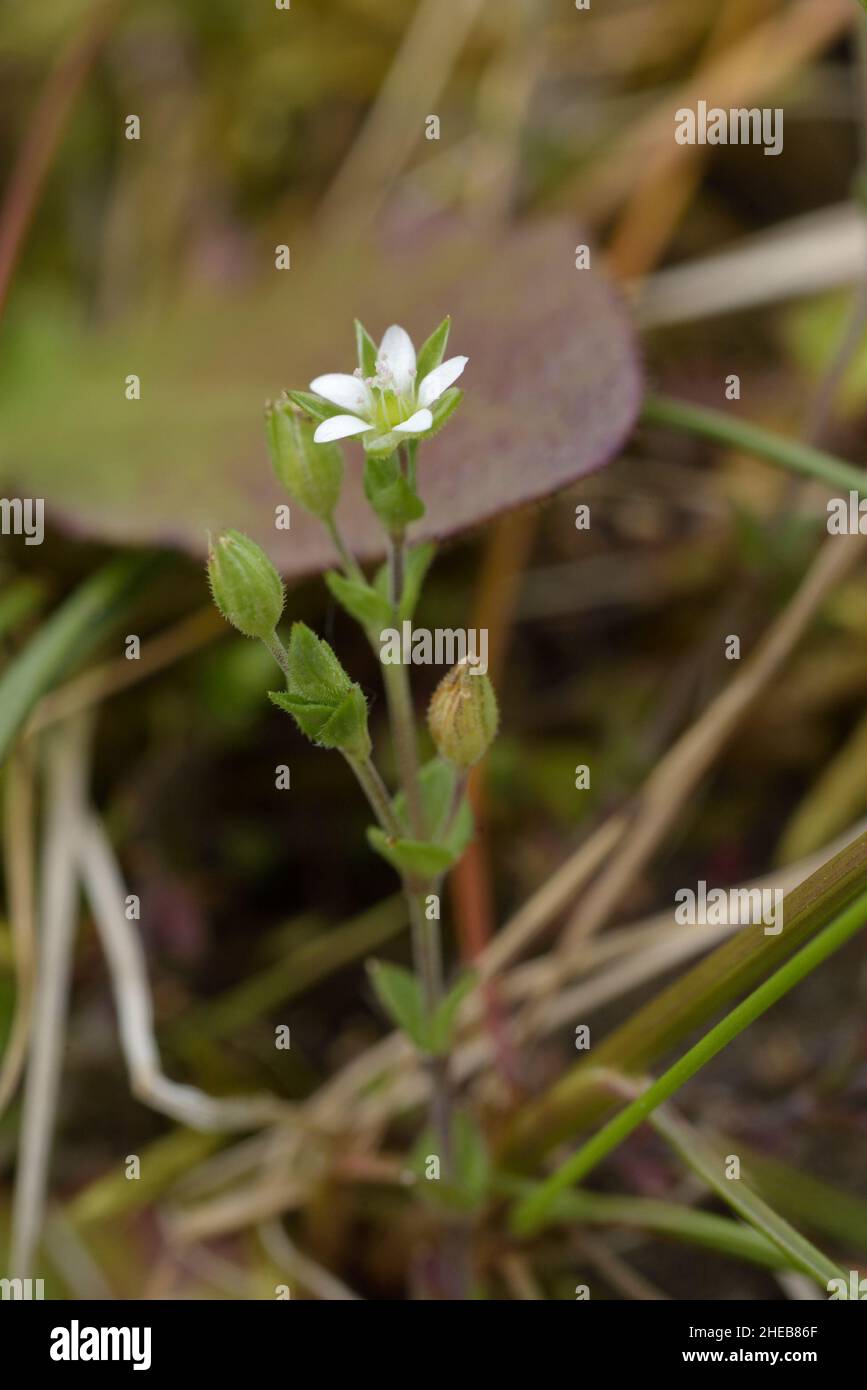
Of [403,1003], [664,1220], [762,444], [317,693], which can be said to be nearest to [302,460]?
[317,693]

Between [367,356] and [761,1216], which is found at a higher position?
[367,356]

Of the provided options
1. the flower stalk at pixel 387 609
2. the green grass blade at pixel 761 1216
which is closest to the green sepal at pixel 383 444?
the flower stalk at pixel 387 609

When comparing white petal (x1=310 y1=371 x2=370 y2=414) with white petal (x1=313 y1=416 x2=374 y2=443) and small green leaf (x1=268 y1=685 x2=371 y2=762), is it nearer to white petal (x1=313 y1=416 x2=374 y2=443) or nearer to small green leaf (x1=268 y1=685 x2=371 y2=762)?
white petal (x1=313 y1=416 x2=374 y2=443)

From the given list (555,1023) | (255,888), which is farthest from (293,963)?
(555,1023)

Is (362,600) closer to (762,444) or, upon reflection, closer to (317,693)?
(317,693)

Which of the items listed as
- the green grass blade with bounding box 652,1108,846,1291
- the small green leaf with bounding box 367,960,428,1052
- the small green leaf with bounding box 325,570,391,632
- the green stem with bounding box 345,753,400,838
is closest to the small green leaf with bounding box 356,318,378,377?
the small green leaf with bounding box 325,570,391,632

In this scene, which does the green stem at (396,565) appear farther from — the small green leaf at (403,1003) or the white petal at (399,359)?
the small green leaf at (403,1003)
